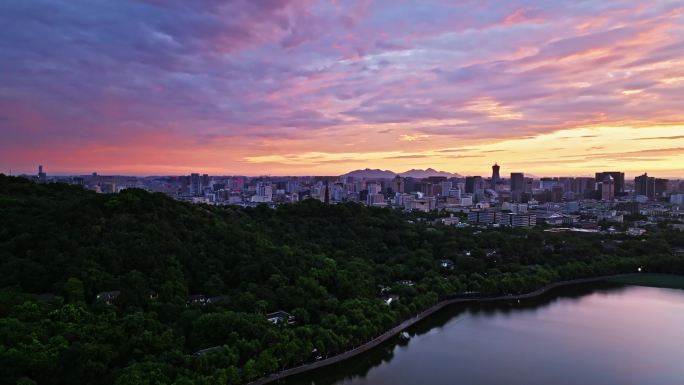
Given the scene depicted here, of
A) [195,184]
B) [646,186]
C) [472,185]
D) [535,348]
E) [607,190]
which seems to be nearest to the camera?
[535,348]

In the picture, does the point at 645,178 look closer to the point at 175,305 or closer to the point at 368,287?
the point at 368,287

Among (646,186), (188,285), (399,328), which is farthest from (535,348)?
(646,186)

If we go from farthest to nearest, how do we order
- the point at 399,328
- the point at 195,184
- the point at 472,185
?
the point at 472,185, the point at 195,184, the point at 399,328

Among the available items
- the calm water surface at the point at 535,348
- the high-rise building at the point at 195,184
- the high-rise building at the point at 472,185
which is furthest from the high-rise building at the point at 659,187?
the high-rise building at the point at 195,184

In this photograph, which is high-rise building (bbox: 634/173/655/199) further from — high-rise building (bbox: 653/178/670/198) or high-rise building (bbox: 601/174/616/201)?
high-rise building (bbox: 601/174/616/201)

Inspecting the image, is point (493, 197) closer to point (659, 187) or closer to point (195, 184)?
point (659, 187)

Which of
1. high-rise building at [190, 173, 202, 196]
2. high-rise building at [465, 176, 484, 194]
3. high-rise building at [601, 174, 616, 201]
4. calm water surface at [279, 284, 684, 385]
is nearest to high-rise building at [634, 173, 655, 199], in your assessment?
high-rise building at [601, 174, 616, 201]
